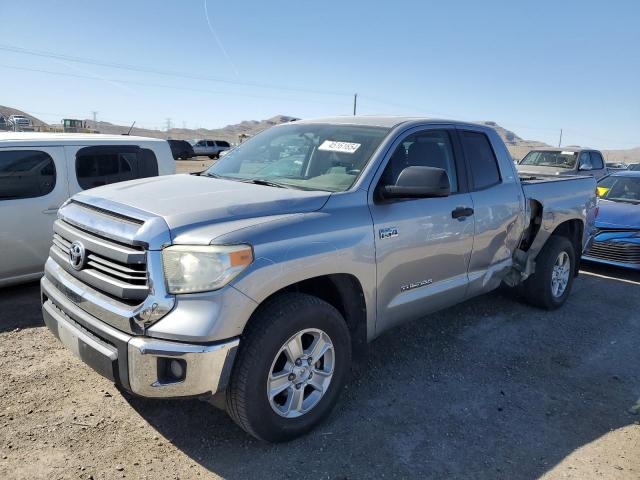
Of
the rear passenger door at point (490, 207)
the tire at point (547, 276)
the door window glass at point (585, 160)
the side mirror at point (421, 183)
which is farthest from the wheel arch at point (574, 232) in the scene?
the door window glass at point (585, 160)

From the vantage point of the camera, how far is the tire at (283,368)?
8.50 feet

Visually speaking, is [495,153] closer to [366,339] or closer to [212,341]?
[366,339]

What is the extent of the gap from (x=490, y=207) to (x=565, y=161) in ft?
35.2

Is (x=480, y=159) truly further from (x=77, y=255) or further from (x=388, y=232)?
(x=77, y=255)

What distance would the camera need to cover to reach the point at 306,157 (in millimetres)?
A: 3729

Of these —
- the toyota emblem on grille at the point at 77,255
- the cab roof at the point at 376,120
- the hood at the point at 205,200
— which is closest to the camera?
the hood at the point at 205,200

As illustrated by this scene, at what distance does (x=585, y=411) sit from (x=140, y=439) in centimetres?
295

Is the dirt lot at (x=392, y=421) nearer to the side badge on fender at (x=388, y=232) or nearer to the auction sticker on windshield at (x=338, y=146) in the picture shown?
the side badge on fender at (x=388, y=232)

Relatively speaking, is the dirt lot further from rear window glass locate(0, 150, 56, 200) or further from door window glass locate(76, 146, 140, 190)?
door window glass locate(76, 146, 140, 190)

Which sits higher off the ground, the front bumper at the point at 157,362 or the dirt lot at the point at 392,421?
the front bumper at the point at 157,362

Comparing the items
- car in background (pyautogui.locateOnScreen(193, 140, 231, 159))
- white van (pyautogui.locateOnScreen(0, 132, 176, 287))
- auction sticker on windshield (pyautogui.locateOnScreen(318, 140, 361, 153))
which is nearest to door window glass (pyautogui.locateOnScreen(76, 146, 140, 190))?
white van (pyautogui.locateOnScreen(0, 132, 176, 287))

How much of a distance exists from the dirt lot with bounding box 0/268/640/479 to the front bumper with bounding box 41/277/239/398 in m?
0.52

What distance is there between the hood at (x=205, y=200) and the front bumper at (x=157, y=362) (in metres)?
0.61

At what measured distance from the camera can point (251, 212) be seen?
278 centimetres
